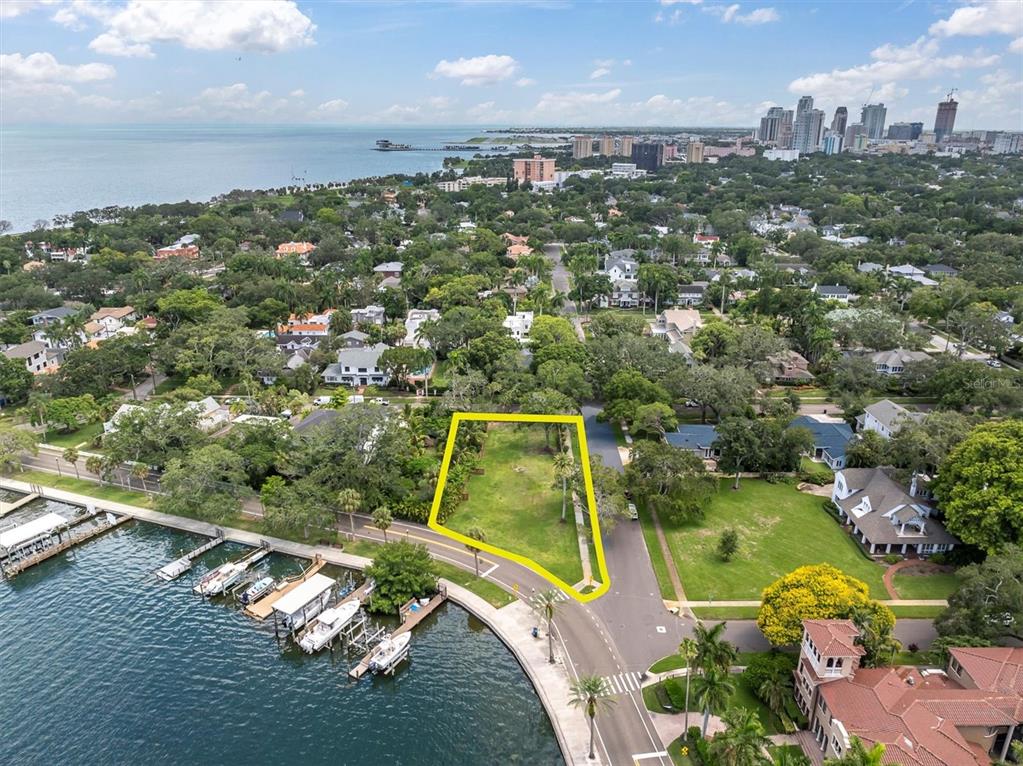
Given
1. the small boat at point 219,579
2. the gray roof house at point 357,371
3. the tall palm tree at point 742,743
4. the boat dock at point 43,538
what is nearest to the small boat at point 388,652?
the small boat at point 219,579

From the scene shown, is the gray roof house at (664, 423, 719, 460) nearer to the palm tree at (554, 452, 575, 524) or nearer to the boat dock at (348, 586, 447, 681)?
the palm tree at (554, 452, 575, 524)

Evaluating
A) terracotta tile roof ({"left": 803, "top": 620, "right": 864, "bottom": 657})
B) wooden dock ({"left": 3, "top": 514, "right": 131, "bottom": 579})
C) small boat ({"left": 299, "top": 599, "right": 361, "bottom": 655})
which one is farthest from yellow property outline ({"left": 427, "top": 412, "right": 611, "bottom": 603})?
wooden dock ({"left": 3, "top": 514, "right": 131, "bottom": 579})

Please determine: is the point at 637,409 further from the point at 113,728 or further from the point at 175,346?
the point at 175,346

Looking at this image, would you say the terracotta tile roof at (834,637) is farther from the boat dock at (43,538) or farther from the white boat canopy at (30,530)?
the white boat canopy at (30,530)

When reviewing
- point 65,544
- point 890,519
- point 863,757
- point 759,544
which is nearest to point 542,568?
point 759,544

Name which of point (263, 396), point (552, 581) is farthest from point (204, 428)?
point (552, 581)

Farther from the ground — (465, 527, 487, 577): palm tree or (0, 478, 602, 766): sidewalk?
(465, 527, 487, 577): palm tree
